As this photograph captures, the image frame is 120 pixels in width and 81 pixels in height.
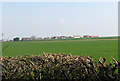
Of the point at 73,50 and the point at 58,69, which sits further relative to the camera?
the point at 73,50

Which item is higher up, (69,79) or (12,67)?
(12,67)

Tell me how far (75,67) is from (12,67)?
6.56ft

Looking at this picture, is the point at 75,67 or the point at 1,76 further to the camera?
the point at 1,76

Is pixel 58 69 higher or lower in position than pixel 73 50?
higher

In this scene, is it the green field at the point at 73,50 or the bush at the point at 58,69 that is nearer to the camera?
the bush at the point at 58,69

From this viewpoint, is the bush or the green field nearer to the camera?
the bush

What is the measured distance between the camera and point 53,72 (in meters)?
4.51

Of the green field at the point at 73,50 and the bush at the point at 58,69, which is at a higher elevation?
the bush at the point at 58,69

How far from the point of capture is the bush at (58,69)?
4.34m

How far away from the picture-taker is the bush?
171 inches

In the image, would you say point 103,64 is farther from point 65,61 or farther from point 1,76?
point 1,76

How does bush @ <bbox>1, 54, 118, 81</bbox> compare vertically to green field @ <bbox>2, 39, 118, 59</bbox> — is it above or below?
above

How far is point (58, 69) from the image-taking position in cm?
A: 450

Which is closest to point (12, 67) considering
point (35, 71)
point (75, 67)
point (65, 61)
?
point (35, 71)
